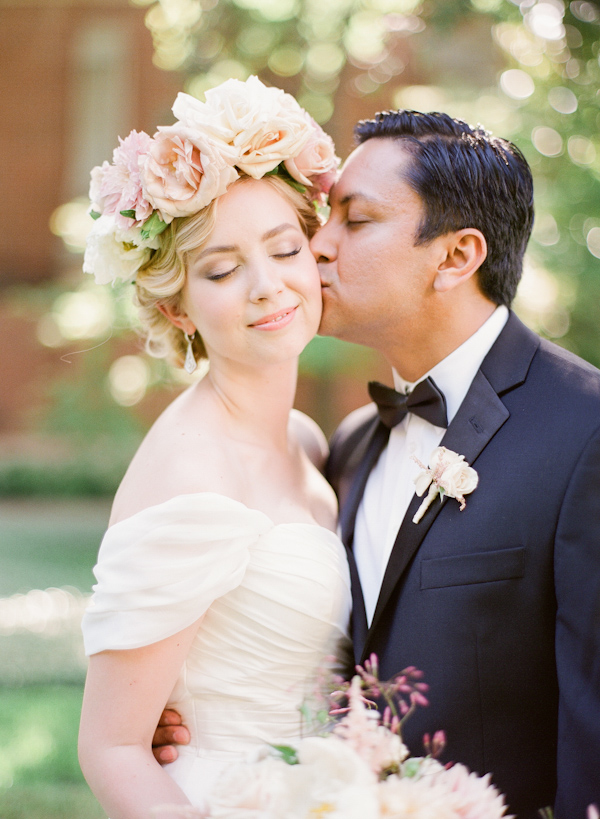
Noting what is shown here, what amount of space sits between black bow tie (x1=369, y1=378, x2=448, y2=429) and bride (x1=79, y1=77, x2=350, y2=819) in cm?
41

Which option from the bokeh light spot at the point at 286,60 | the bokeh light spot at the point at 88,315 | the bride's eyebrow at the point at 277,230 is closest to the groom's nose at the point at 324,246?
the bride's eyebrow at the point at 277,230

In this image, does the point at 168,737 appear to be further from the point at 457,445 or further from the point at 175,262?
the point at 175,262

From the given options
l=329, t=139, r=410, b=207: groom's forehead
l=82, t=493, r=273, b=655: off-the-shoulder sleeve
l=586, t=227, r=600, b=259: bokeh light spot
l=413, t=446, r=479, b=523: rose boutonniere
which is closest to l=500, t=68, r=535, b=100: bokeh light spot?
l=586, t=227, r=600, b=259: bokeh light spot

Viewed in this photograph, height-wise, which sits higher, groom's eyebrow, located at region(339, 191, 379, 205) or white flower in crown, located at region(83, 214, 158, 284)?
groom's eyebrow, located at region(339, 191, 379, 205)

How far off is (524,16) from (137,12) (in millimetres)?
8615

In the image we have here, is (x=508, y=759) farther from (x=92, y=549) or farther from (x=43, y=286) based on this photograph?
(x=43, y=286)

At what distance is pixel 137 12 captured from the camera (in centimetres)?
1236

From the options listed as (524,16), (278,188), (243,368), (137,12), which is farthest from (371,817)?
(137,12)

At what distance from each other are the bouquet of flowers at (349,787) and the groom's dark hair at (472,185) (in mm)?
1918

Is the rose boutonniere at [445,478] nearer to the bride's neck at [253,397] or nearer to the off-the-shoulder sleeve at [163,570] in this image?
the off-the-shoulder sleeve at [163,570]

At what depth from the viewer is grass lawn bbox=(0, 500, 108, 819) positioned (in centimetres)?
453

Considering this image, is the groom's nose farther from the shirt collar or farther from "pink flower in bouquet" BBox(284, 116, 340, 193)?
the shirt collar

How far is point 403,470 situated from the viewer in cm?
291

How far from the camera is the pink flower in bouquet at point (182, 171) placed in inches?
98.7
